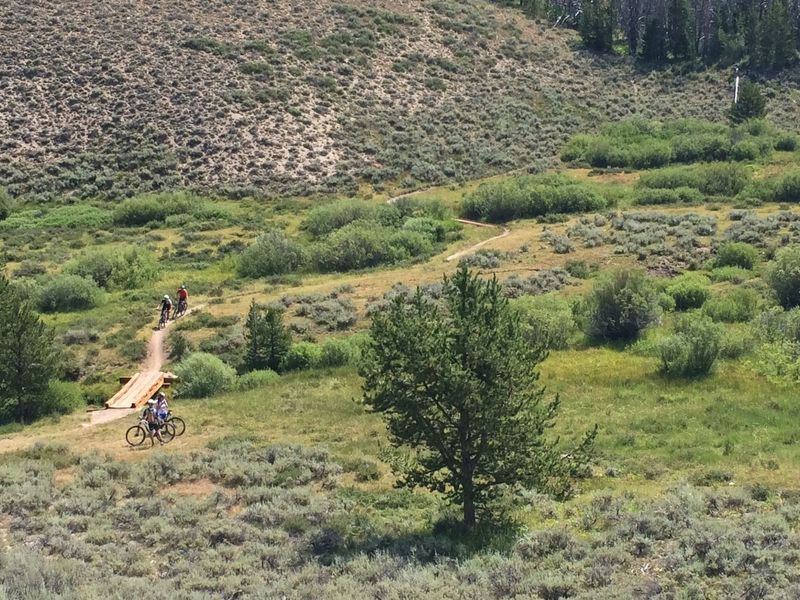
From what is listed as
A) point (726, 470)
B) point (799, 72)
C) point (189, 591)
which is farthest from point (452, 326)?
point (799, 72)

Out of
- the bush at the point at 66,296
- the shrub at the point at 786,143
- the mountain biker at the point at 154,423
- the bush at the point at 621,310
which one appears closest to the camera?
the mountain biker at the point at 154,423

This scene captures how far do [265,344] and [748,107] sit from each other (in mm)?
52452

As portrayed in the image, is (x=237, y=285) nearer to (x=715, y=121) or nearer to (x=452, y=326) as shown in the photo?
(x=452, y=326)

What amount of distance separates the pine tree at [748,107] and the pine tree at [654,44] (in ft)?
54.9

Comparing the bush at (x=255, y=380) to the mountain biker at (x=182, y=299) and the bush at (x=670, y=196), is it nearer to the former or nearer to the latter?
the mountain biker at (x=182, y=299)

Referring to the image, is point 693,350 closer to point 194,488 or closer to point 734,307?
point 734,307

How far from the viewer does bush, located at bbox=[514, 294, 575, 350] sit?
29688 millimetres

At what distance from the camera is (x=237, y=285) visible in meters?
41.3

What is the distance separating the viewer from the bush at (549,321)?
97.4 ft

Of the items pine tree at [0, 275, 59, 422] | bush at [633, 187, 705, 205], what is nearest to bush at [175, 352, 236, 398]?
pine tree at [0, 275, 59, 422]

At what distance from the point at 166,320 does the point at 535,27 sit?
2594 inches

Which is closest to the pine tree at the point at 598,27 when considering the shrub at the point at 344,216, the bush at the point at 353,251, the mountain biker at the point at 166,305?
the shrub at the point at 344,216

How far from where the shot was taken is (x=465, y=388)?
15.2 m

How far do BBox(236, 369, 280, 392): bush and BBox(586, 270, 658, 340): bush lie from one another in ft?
36.2
